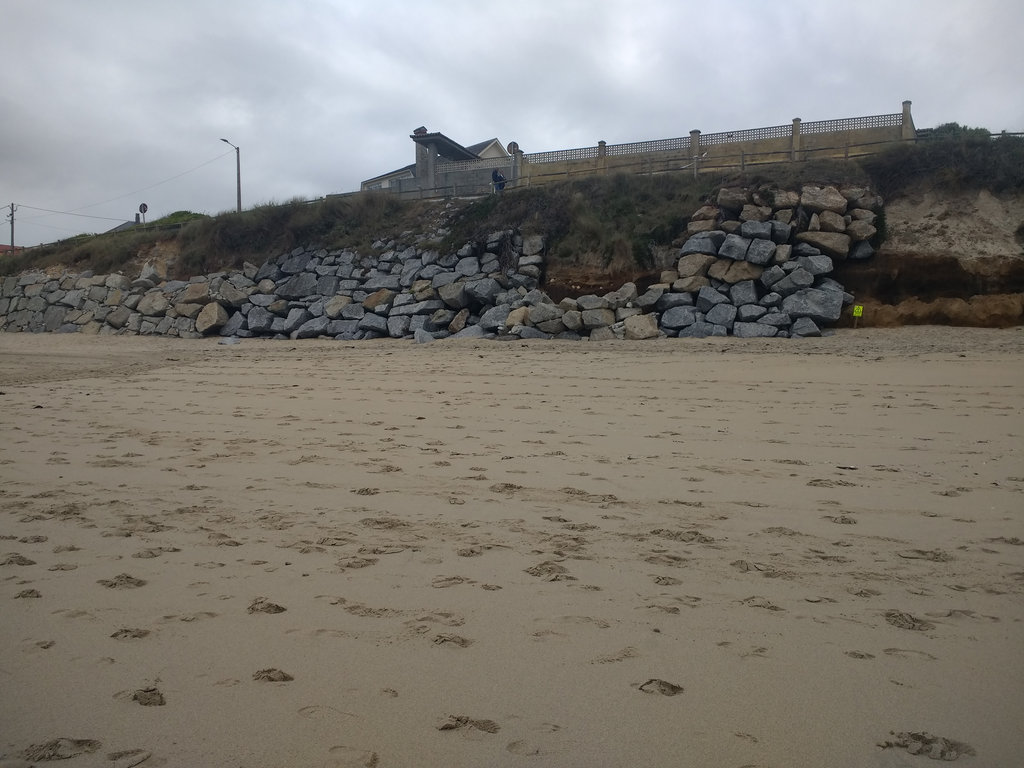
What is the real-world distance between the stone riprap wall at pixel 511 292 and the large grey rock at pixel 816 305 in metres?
0.03

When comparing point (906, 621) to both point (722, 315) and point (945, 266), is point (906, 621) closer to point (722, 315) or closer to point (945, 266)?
point (722, 315)

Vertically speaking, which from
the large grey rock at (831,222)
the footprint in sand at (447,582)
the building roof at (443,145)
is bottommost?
the footprint in sand at (447,582)

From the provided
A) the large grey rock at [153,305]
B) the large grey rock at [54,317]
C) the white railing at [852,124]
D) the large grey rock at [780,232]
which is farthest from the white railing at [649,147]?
the large grey rock at [54,317]

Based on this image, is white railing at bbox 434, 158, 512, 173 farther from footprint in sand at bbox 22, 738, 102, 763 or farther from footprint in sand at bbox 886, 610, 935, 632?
footprint in sand at bbox 22, 738, 102, 763

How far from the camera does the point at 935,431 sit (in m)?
6.06

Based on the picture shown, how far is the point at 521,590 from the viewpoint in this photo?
312 centimetres

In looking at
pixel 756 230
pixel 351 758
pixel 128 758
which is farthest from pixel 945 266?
pixel 128 758

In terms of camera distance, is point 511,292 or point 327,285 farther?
point 327,285

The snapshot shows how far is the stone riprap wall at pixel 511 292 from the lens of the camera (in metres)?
15.5

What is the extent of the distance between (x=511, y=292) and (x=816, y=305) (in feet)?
22.8

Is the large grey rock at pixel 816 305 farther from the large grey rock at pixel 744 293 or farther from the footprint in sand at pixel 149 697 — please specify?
the footprint in sand at pixel 149 697

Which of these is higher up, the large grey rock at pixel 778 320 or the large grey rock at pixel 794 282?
the large grey rock at pixel 794 282

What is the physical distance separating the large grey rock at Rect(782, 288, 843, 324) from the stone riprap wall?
25 millimetres

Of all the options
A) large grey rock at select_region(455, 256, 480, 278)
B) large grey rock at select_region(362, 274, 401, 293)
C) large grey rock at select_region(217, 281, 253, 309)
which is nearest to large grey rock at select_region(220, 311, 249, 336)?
large grey rock at select_region(217, 281, 253, 309)
